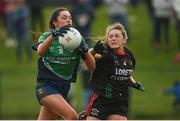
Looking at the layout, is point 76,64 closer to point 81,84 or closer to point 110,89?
point 110,89

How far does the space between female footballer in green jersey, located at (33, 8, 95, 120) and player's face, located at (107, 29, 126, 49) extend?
416 millimetres

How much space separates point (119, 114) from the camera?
11594 millimetres

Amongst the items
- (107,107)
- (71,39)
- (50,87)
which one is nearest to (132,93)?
(107,107)

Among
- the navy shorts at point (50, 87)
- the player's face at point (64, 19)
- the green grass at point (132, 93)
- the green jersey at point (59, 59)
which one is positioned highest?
the player's face at point (64, 19)

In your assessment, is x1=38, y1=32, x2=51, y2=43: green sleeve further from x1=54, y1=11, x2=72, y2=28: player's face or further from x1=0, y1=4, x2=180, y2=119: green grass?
x1=0, y1=4, x2=180, y2=119: green grass

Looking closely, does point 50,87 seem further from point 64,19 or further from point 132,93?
point 132,93

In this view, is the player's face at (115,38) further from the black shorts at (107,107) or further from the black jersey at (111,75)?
the black shorts at (107,107)

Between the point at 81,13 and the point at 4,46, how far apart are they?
4.24m

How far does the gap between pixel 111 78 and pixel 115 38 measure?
1.81ft

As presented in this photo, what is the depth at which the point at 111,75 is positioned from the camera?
456 inches

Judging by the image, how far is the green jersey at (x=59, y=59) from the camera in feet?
37.4

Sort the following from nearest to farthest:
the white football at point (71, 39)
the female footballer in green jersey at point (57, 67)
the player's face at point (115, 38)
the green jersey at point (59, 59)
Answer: the white football at point (71, 39), the female footballer in green jersey at point (57, 67), the green jersey at point (59, 59), the player's face at point (115, 38)

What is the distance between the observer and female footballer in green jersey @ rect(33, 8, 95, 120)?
11.3 meters

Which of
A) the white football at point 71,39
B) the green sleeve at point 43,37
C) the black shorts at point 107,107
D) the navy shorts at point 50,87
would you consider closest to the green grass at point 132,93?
the black shorts at point 107,107
